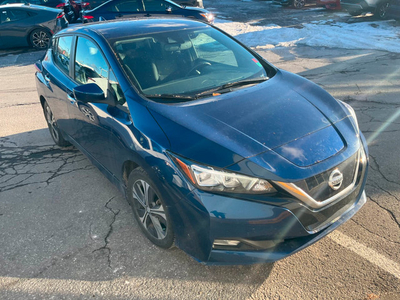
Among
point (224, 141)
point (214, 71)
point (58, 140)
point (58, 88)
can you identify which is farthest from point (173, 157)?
point (58, 140)

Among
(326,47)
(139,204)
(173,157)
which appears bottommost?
(326,47)

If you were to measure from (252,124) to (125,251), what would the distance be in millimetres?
1467

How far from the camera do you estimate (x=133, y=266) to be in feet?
9.49

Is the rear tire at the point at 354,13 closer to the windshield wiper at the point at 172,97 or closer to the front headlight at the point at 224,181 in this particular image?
the windshield wiper at the point at 172,97

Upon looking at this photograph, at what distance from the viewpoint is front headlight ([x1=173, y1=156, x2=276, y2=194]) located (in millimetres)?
2383

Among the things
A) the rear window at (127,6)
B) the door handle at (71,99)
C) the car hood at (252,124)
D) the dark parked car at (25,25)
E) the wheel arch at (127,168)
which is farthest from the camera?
the dark parked car at (25,25)

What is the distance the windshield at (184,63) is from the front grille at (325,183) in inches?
50.4

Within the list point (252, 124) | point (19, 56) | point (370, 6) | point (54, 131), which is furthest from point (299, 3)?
point (252, 124)

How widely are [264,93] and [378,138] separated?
7.45ft

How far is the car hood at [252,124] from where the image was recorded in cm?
254

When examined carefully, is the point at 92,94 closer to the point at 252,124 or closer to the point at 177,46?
the point at 177,46

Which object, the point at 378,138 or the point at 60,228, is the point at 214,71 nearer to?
the point at 60,228

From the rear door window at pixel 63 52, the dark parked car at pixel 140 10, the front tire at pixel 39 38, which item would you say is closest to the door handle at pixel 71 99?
the rear door window at pixel 63 52

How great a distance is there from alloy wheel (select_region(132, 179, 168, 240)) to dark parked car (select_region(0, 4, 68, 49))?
1078 cm
